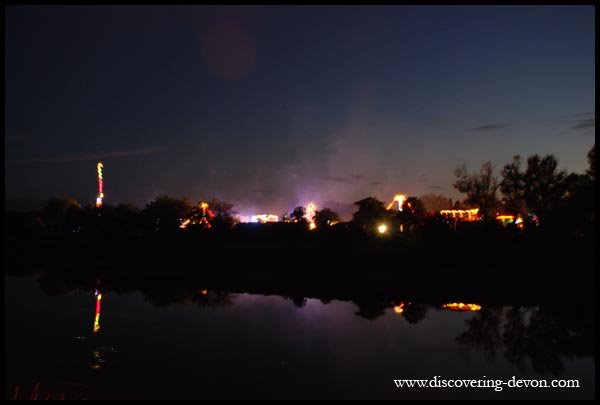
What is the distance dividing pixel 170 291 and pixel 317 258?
34.7 ft

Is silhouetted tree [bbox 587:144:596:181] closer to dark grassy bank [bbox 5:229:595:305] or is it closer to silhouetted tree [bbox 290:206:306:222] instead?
dark grassy bank [bbox 5:229:595:305]

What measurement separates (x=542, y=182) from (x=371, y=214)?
20.7 meters

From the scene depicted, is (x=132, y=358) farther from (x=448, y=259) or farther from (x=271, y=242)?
(x=271, y=242)

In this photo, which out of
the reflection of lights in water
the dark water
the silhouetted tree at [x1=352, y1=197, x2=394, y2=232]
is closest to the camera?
the dark water

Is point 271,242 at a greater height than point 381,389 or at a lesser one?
greater

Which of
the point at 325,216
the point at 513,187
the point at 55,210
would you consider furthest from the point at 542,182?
the point at 55,210

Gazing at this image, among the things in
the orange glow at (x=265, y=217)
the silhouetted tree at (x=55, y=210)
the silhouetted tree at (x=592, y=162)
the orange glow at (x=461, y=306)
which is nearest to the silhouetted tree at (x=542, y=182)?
the silhouetted tree at (x=592, y=162)

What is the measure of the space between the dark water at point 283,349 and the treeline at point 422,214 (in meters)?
16.5

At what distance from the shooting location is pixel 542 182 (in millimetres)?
53031

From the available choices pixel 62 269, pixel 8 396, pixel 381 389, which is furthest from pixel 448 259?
pixel 62 269

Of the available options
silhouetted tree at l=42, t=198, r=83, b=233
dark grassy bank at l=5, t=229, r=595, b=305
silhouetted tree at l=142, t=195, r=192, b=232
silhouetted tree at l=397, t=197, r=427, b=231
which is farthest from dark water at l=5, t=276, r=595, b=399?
silhouetted tree at l=42, t=198, r=83, b=233

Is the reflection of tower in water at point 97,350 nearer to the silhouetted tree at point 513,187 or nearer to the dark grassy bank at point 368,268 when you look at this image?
the dark grassy bank at point 368,268

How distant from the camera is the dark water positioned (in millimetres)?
12188

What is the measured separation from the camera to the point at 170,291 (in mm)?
27000
